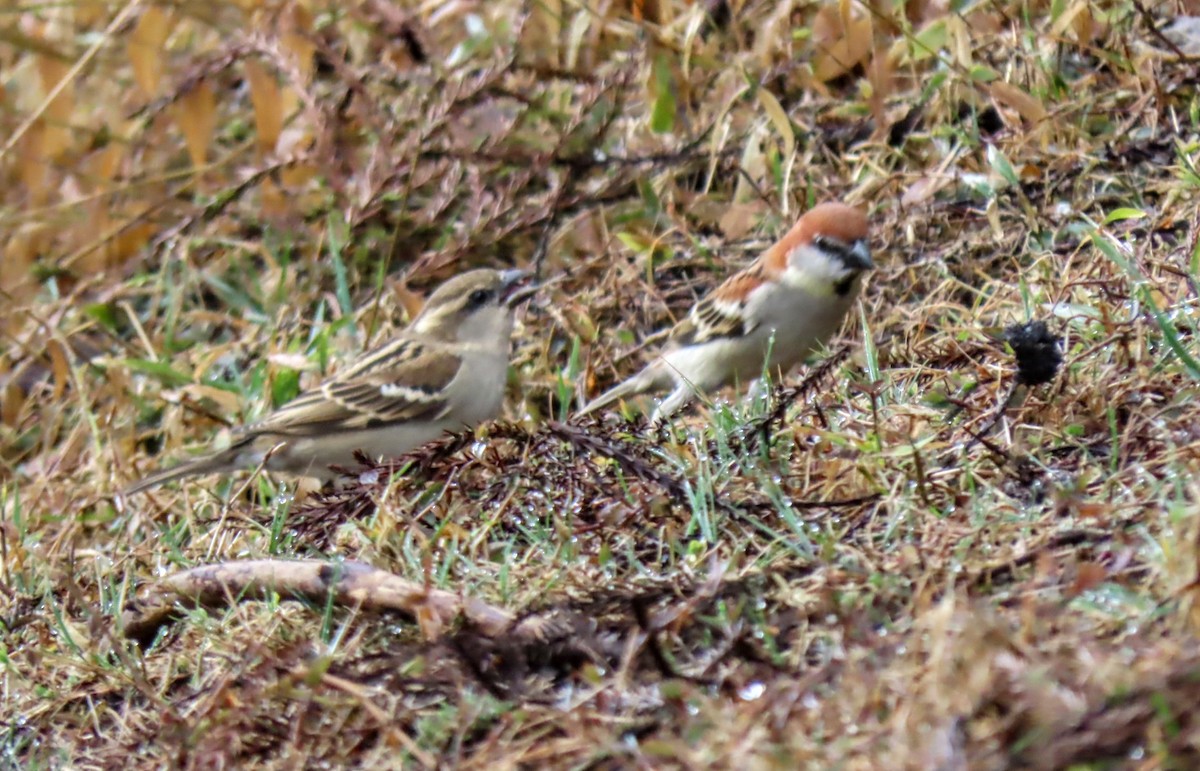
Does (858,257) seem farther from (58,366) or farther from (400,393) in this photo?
(58,366)

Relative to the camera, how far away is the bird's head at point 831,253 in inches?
197

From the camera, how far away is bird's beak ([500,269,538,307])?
18.4 ft

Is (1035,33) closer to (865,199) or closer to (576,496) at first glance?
(865,199)

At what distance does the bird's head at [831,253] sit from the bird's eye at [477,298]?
3.89 ft

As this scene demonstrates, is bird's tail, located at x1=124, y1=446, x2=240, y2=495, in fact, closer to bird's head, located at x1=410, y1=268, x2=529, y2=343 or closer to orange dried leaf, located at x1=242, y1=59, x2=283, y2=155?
bird's head, located at x1=410, y1=268, x2=529, y2=343

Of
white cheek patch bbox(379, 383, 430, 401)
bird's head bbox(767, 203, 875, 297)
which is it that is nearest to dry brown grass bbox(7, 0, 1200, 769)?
bird's head bbox(767, 203, 875, 297)

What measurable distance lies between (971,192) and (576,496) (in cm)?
265

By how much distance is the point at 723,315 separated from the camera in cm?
534

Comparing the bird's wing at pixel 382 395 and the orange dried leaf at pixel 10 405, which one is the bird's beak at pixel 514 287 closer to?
the bird's wing at pixel 382 395

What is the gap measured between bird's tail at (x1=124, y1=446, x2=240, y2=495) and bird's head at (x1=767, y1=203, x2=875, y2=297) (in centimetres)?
205

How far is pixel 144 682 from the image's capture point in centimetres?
311

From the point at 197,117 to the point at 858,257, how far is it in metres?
2.99

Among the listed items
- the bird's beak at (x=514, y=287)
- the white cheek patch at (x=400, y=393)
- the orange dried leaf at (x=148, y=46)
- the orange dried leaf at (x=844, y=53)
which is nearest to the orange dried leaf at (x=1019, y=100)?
the orange dried leaf at (x=844, y=53)

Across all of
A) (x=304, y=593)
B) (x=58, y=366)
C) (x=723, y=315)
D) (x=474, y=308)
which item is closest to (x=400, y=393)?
(x=474, y=308)
